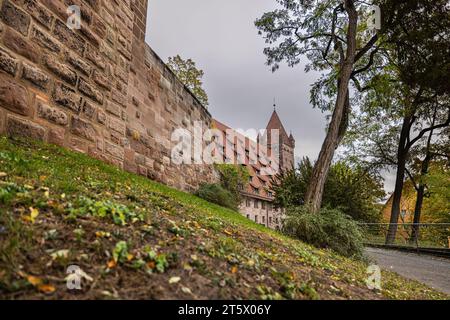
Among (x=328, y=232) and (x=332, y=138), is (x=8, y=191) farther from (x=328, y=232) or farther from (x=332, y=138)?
(x=332, y=138)

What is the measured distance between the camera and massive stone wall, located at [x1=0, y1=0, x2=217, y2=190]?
3691mm

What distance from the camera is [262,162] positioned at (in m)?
42.3

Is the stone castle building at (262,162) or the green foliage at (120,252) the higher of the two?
the stone castle building at (262,162)

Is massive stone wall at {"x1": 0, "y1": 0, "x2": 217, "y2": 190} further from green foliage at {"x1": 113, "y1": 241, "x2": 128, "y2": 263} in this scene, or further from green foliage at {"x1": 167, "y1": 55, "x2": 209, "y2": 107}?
green foliage at {"x1": 167, "y1": 55, "x2": 209, "y2": 107}

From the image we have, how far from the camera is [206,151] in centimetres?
1145

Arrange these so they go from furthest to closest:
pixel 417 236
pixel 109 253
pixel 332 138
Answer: pixel 417 236 → pixel 332 138 → pixel 109 253

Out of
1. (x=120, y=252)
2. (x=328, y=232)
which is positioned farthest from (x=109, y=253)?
(x=328, y=232)

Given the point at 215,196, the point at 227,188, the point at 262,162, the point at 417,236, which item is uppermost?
the point at 262,162

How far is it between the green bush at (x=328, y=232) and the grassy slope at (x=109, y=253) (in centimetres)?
366

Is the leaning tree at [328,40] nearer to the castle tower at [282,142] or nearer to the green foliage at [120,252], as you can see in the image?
the green foliage at [120,252]

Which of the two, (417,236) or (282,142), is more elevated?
(282,142)

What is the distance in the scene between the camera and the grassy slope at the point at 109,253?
1.61 metres

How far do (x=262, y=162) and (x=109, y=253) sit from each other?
134 ft

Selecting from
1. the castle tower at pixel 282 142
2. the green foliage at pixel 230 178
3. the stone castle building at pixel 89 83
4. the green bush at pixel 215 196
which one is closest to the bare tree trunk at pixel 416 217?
the green foliage at pixel 230 178
